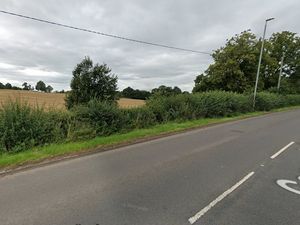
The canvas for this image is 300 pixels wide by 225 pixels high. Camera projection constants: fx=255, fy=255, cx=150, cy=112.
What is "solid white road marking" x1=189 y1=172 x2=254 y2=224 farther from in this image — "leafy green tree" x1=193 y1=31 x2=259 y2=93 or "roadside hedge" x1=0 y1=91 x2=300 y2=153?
"leafy green tree" x1=193 y1=31 x2=259 y2=93

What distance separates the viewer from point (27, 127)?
8.33 metres

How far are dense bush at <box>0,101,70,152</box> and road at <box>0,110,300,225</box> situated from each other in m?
2.06

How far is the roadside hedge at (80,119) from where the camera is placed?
8031 mm

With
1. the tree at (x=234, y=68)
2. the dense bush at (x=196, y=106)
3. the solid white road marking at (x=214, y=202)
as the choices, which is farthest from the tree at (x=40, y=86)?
the solid white road marking at (x=214, y=202)

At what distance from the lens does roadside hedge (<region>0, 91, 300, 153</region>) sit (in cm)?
803

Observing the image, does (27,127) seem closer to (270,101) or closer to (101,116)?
(101,116)

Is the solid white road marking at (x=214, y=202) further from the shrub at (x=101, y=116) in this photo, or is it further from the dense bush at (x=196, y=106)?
the dense bush at (x=196, y=106)

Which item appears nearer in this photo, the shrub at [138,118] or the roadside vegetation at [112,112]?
the roadside vegetation at [112,112]

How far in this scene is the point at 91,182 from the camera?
17.7 ft

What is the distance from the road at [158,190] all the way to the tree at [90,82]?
15420mm

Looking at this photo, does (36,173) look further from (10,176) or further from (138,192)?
(138,192)

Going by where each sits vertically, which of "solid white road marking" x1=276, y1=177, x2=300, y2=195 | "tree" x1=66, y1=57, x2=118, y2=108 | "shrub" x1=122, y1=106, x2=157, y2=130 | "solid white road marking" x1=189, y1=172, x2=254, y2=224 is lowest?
"solid white road marking" x1=276, y1=177, x2=300, y2=195

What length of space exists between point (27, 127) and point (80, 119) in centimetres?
213

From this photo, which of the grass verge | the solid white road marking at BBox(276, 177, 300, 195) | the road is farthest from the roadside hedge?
the solid white road marking at BBox(276, 177, 300, 195)
